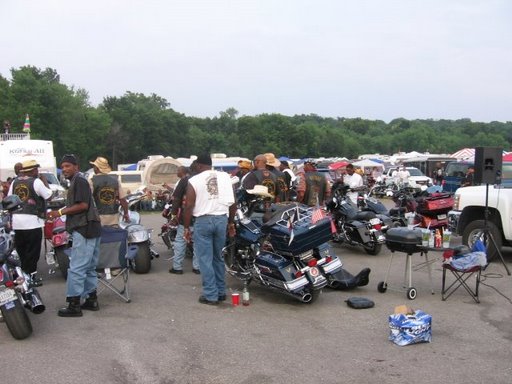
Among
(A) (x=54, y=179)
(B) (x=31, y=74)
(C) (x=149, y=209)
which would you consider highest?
(B) (x=31, y=74)

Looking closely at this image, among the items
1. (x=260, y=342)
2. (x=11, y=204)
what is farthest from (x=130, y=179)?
(x=260, y=342)

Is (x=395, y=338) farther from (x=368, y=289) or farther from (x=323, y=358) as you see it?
(x=368, y=289)

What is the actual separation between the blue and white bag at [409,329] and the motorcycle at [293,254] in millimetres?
1385

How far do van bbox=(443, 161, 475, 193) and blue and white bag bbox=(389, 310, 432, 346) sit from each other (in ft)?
56.9

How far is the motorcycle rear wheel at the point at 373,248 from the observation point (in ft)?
33.6

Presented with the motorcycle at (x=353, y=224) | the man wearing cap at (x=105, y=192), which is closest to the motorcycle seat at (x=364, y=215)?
the motorcycle at (x=353, y=224)

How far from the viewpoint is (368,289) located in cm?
759

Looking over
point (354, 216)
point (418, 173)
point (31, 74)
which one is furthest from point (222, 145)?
point (354, 216)

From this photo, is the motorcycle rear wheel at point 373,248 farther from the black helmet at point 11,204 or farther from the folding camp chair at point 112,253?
the black helmet at point 11,204

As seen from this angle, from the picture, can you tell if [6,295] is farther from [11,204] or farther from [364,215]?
[364,215]

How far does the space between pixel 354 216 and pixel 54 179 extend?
14.8 m

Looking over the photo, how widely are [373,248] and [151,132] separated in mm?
66650

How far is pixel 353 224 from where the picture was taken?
10.3 meters

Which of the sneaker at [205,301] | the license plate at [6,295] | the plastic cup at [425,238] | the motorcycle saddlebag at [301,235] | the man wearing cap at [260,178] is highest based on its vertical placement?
the man wearing cap at [260,178]
